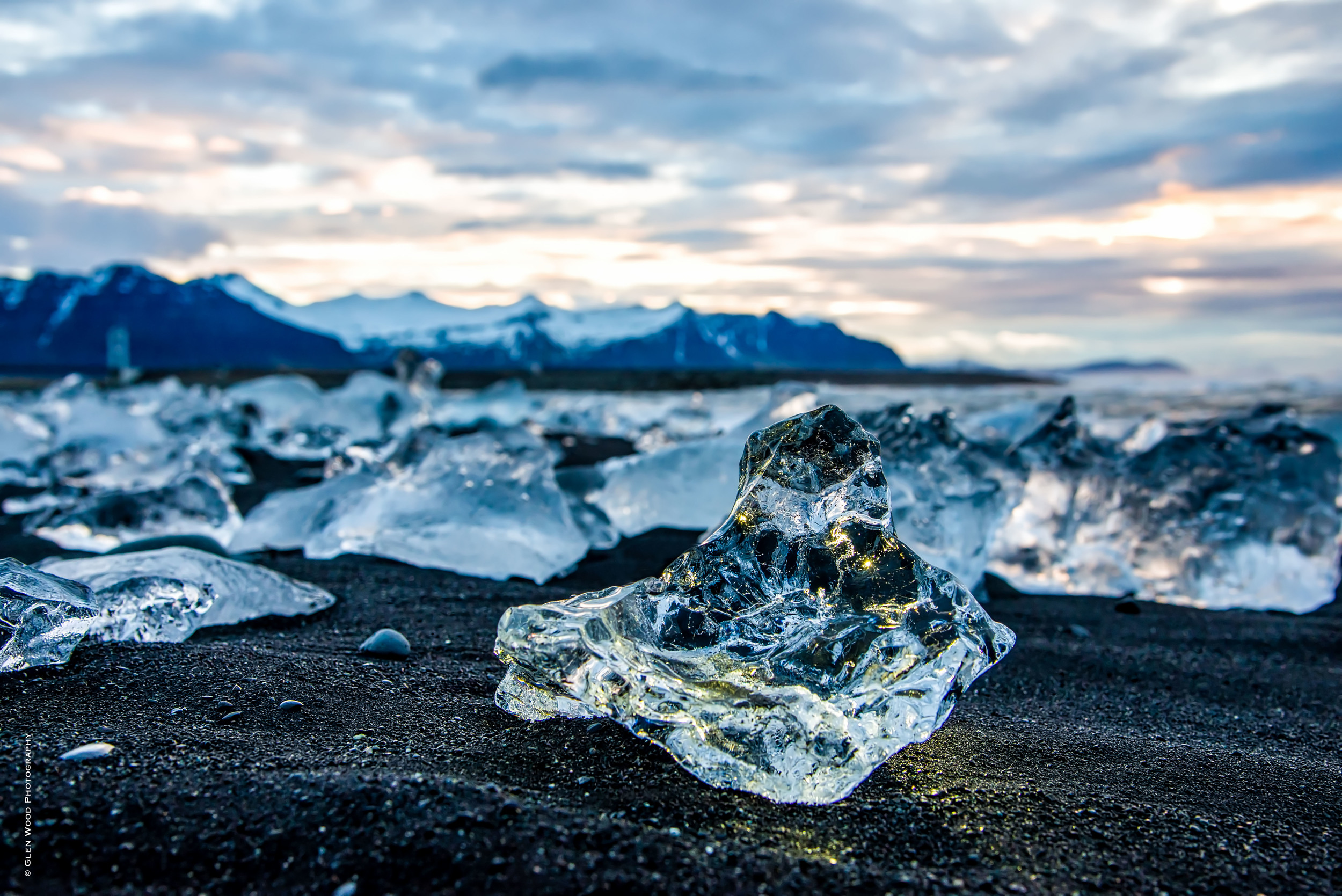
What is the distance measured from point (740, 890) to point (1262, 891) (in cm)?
73

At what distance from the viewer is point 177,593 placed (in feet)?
6.98

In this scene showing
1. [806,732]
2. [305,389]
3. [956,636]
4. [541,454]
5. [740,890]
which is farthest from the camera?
[305,389]

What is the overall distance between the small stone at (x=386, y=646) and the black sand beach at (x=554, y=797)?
35mm

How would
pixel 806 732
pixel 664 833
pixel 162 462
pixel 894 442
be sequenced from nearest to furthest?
pixel 664 833, pixel 806 732, pixel 894 442, pixel 162 462

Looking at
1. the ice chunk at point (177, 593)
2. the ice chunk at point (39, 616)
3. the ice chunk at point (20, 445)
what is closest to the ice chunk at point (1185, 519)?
the ice chunk at point (177, 593)

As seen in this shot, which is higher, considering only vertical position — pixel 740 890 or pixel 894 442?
pixel 894 442

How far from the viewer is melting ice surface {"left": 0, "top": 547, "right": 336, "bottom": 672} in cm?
172

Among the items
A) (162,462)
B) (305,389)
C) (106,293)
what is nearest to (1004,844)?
(162,462)

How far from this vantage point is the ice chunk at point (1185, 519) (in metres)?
3.66

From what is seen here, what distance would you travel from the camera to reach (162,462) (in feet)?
20.8

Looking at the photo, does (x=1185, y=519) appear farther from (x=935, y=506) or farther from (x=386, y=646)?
(x=386, y=646)

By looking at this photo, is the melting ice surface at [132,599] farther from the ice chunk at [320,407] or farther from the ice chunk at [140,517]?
the ice chunk at [320,407]

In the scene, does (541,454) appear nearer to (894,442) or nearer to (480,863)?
(894,442)

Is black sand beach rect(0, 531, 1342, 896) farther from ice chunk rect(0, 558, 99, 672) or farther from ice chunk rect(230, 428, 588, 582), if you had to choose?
ice chunk rect(230, 428, 588, 582)
